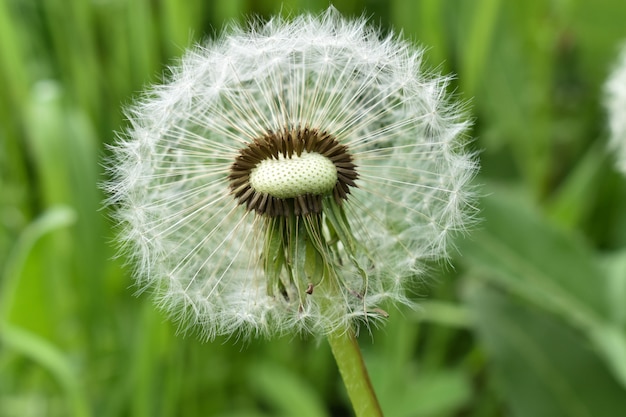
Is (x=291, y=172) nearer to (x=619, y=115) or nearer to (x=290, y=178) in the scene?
(x=290, y=178)

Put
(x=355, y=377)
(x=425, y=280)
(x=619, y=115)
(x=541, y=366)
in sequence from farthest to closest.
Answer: (x=425, y=280)
(x=619, y=115)
(x=541, y=366)
(x=355, y=377)

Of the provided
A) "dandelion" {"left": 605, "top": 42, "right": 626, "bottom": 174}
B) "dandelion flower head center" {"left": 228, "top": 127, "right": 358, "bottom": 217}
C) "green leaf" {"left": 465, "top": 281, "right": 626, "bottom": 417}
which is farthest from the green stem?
"dandelion" {"left": 605, "top": 42, "right": 626, "bottom": 174}

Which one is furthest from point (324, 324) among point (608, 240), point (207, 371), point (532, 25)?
point (532, 25)

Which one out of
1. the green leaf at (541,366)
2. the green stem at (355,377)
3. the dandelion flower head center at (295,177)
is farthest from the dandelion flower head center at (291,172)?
the green leaf at (541,366)

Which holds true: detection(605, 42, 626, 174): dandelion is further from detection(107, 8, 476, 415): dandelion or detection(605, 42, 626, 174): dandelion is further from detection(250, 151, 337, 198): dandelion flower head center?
detection(250, 151, 337, 198): dandelion flower head center

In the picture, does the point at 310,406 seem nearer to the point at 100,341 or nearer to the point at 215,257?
the point at 100,341

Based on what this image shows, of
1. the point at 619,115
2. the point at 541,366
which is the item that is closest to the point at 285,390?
the point at 541,366
